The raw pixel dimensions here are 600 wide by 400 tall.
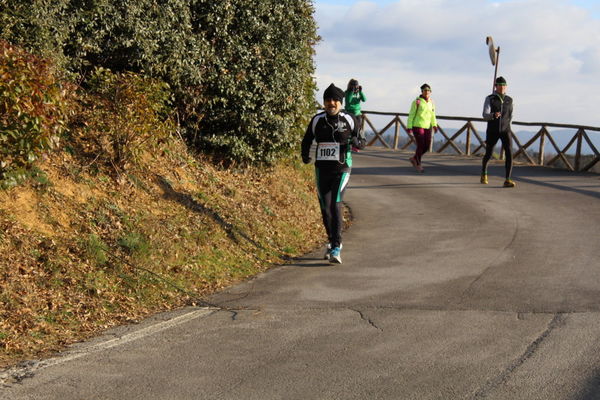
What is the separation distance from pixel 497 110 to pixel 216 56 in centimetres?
604

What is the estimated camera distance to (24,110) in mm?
7273

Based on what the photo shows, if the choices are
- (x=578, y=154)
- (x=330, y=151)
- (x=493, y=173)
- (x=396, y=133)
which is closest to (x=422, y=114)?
(x=493, y=173)

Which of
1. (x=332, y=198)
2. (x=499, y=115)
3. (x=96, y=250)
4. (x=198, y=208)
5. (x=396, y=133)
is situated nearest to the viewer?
(x=96, y=250)

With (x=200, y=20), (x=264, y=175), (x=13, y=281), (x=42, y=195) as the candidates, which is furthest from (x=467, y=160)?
(x=13, y=281)

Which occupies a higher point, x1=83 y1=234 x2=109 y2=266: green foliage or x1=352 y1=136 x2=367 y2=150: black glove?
x1=352 y1=136 x2=367 y2=150: black glove

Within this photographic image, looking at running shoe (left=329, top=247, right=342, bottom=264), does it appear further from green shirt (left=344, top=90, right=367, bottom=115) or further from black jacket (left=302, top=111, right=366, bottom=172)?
green shirt (left=344, top=90, right=367, bottom=115)

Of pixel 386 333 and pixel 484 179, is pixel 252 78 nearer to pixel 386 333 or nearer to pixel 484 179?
pixel 484 179

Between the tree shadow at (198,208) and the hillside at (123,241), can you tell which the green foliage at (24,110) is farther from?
the tree shadow at (198,208)

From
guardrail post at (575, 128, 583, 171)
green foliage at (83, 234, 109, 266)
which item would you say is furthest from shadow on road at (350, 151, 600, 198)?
green foliage at (83, 234, 109, 266)

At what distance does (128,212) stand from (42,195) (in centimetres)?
110

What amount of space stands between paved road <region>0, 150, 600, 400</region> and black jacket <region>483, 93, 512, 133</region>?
14.6ft

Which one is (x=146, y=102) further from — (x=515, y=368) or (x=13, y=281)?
(x=515, y=368)

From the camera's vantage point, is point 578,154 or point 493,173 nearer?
point 493,173

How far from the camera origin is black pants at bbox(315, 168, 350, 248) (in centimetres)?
966
